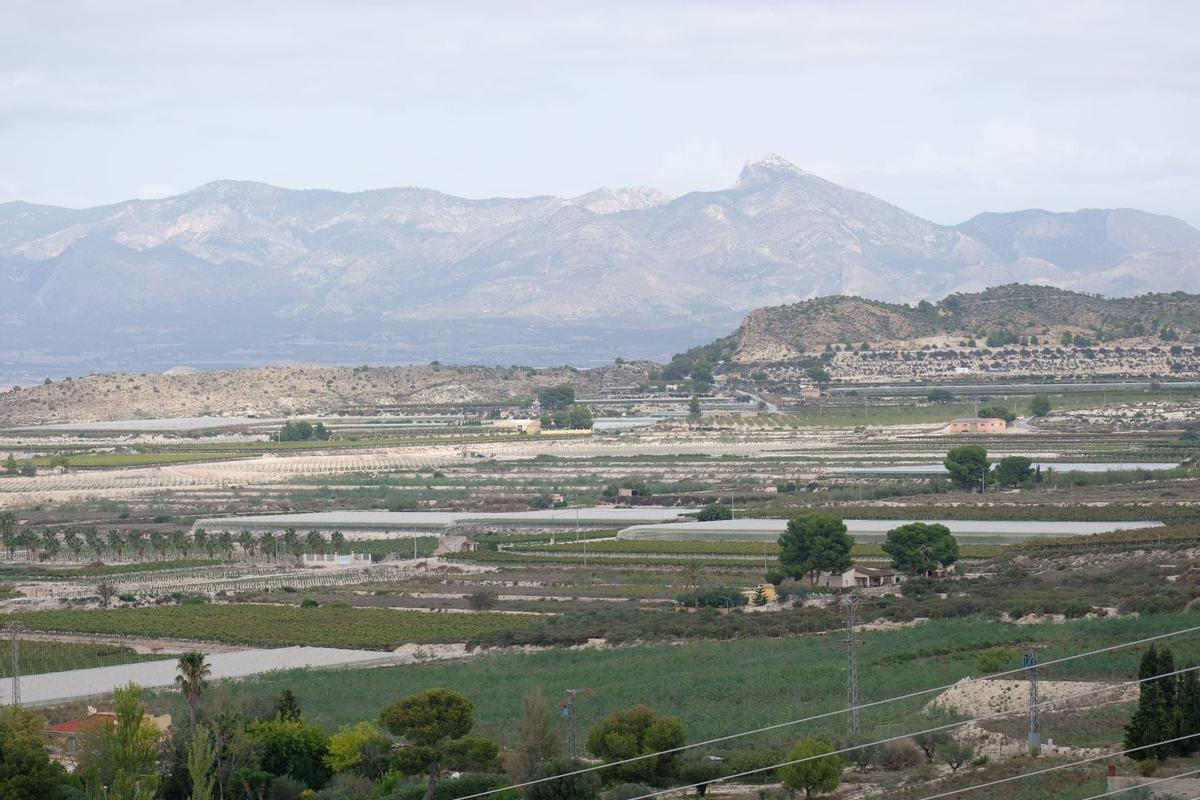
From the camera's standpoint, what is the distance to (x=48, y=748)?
3412 centimetres

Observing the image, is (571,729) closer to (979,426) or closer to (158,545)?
(158,545)

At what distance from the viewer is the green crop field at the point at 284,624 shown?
47062 mm

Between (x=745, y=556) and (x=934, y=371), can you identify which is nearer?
(x=745, y=556)

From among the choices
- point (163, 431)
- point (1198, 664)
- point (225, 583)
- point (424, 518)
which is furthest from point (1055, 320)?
point (1198, 664)

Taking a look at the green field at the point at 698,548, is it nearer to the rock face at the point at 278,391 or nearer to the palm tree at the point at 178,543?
the palm tree at the point at 178,543

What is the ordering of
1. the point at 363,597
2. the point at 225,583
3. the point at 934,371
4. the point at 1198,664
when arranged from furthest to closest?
the point at 934,371
the point at 225,583
the point at 363,597
the point at 1198,664

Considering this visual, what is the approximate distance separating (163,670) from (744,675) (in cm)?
1289

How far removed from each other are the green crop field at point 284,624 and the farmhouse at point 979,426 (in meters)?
59.5

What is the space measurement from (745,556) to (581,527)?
→ 1168 cm

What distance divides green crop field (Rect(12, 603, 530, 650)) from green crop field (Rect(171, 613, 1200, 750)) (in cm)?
385

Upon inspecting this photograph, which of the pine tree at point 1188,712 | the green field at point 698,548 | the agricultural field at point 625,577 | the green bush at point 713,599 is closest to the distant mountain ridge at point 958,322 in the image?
the agricultural field at point 625,577

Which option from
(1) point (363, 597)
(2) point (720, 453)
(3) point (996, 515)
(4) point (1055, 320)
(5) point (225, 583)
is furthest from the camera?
(4) point (1055, 320)

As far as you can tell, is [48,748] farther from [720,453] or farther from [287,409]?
[287,409]

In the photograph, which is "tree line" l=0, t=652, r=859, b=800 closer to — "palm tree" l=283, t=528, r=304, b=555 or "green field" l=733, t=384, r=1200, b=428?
"palm tree" l=283, t=528, r=304, b=555
